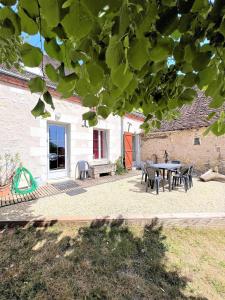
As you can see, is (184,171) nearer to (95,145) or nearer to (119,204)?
(119,204)

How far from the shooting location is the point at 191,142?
10773 millimetres

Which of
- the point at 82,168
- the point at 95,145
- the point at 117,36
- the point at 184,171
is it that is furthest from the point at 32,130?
the point at 117,36

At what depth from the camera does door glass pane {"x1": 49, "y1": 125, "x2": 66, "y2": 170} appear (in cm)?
764

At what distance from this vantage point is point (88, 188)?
729 centimetres

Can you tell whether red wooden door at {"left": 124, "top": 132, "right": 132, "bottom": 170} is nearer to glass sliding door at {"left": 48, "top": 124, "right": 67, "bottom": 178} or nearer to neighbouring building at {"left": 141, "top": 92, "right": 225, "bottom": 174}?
neighbouring building at {"left": 141, "top": 92, "right": 225, "bottom": 174}

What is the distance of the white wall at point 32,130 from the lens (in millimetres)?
6219

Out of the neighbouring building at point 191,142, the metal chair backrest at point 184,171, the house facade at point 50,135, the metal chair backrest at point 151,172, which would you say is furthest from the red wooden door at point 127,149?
the metal chair backrest at point 184,171

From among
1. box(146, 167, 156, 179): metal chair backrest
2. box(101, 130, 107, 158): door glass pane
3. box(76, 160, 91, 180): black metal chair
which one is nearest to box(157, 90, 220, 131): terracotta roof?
box(101, 130, 107, 158): door glass pane

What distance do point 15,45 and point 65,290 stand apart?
313cm

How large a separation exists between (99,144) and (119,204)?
16.4ft

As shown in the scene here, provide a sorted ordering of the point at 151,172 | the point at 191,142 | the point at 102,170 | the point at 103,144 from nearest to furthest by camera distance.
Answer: the point at 151,172 < the point at 102,170 < the point at 103,144 < the point at 191,142

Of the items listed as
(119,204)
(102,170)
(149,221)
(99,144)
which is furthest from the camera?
(99,144)

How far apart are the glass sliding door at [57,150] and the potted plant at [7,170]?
1419 mm

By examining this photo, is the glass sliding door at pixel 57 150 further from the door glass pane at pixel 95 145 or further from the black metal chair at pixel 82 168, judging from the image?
the door glass pane at pixel 95 145
